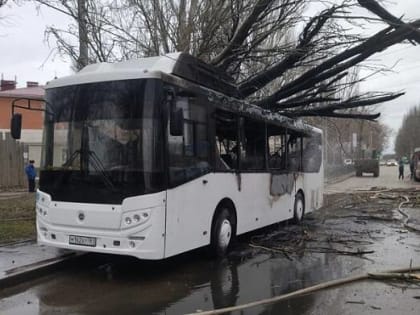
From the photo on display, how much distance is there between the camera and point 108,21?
1412cm

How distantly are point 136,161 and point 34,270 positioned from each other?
237cm

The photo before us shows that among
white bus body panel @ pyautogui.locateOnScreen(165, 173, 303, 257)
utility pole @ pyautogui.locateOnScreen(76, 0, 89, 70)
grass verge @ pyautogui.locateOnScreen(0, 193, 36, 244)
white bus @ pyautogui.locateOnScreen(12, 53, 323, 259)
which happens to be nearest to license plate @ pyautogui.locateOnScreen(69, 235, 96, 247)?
white bus @ pyautogui.locateOnScreen(12, 53, 323, 259)

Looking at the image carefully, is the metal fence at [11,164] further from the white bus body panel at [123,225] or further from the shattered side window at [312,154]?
the white bus body panel at [123,225]

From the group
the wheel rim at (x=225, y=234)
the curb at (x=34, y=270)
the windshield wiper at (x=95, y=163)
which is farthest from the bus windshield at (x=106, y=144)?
the wheel rim at (x=225, y=234)

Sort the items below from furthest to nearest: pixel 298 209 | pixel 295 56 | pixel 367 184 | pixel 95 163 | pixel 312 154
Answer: pixel 367 184, pixel 312 154, pixel 298 209, pixel 295 56, pixel 95 163

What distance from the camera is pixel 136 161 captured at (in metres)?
7.48

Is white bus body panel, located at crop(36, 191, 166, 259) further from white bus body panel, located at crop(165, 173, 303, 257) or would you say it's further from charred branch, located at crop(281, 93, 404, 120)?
charred branch, located at crop(281, 93, 404, 120)

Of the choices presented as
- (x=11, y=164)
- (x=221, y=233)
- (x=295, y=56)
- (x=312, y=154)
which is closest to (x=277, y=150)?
(x=295, y=56)

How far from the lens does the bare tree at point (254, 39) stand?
40.3 ft

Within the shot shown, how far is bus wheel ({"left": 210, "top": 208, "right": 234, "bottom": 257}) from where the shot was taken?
916 cm

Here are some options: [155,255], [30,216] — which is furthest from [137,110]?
[30,216]

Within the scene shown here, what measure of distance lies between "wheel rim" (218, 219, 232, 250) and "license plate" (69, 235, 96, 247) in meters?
2.51

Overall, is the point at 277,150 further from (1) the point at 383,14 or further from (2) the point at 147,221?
(2) the point at 147,221

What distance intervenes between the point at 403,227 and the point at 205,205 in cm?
719
